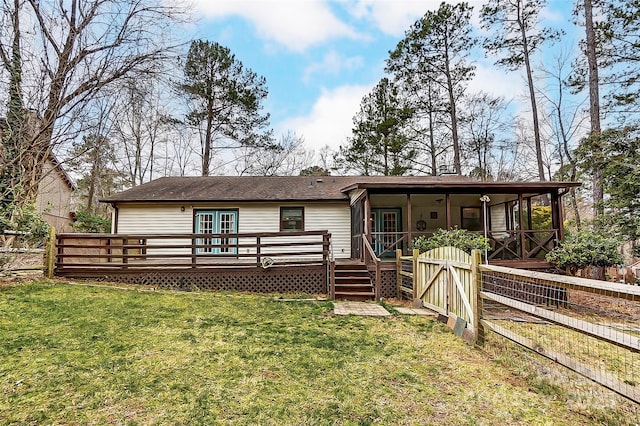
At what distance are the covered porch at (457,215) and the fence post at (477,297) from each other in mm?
3733

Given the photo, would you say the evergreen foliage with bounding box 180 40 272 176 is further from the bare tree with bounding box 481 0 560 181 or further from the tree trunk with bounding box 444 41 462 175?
the bare tree with bounding box 481 0 560 181

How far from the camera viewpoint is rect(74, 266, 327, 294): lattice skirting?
8875 millimetres

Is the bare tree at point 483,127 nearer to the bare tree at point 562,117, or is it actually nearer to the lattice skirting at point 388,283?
the bare tree at point 562,117

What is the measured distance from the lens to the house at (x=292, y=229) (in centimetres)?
888

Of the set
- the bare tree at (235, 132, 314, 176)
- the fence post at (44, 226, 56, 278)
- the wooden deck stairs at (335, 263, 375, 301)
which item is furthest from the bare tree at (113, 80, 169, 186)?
the wooden deck stairs at (335, 263, 375, 301)

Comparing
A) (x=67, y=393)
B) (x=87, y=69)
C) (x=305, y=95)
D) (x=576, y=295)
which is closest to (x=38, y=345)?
(x=67, y=393)

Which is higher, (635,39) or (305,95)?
(305,95)

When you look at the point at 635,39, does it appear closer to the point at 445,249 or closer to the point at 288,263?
the point at 445,249

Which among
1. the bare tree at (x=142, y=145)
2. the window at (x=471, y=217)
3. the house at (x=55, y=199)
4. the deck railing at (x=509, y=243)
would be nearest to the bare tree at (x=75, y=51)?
the house at (x=55, y=199)

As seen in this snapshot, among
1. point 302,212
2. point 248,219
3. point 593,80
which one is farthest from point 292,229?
point 593,80

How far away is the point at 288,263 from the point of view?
8.99m

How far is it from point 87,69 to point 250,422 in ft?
30.3

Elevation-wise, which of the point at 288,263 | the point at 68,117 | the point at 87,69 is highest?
the point at 87,69

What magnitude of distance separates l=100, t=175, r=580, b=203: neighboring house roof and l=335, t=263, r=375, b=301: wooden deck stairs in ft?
7.24
